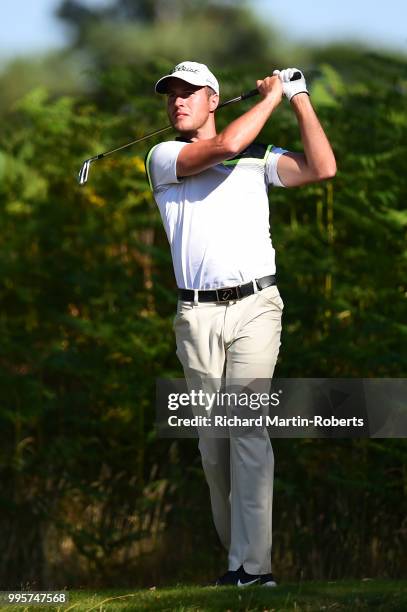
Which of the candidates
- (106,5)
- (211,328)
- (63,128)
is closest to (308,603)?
(211,328)

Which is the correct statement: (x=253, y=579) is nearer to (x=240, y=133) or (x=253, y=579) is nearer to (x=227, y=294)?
(x=227, y=294)

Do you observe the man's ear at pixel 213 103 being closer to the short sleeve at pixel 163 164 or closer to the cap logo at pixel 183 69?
the cap logo at pixel 183 69

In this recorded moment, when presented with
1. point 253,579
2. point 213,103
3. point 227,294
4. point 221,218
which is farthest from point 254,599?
point 213,103

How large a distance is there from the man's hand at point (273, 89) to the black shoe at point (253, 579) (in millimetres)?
2074

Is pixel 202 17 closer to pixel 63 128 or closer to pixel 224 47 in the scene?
pixel 224 47

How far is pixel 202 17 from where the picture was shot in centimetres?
3136

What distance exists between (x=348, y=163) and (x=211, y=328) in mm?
3934

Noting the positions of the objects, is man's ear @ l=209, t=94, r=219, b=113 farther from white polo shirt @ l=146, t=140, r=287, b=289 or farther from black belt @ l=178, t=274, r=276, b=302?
black belt @ l=178, t=274, r=276, b=302

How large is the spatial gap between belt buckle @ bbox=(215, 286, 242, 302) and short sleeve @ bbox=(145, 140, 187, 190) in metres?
0.55

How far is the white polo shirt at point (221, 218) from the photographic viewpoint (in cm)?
571

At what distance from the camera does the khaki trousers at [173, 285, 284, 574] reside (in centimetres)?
565

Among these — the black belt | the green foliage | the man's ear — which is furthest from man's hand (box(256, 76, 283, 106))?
the green foliage

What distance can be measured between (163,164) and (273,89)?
0.61 metres

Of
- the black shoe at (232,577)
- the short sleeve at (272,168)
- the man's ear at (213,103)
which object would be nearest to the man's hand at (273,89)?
the short sleeve at (272,168)
